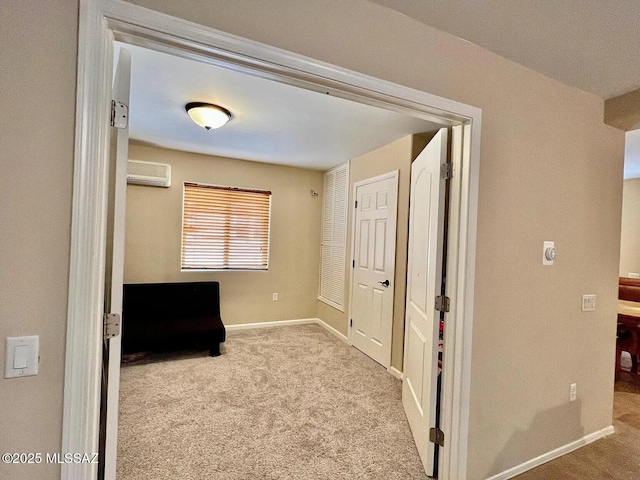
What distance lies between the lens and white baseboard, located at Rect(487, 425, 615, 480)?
1790mm

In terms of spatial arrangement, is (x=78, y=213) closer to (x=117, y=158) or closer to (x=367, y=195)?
(x=117, y=158)

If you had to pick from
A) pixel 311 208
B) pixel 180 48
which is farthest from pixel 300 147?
pixel 180 48

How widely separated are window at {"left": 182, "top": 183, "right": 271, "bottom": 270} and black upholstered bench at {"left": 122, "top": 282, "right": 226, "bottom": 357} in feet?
1.49

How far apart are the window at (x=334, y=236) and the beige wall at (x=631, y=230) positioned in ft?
15.6

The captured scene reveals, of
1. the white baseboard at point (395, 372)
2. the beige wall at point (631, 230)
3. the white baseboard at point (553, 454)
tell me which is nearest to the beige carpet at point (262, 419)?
the white baseboard at point (395, 372)

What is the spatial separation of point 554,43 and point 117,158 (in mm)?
2074

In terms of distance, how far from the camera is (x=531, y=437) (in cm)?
188

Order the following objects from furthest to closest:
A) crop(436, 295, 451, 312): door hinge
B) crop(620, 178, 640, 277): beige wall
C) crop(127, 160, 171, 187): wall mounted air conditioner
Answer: crop(620, 178, 640, 277): beige wall < crop(127, 160, 171, 187): wall mounted air conditioner < crop(436, 295, 451, 312): door hinge

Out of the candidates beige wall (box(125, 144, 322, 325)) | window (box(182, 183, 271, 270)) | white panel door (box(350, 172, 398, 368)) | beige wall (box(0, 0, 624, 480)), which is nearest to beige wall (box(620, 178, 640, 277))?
beige wall (box(0, 0, 624, 480))

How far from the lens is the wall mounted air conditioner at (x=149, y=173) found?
3764mm

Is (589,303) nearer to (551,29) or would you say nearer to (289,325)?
(551,29)

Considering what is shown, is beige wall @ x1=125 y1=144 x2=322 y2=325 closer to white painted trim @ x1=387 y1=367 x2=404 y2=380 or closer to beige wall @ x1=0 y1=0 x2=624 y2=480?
white painted trim @ x1=387 y1=367 x2=404 y2=380

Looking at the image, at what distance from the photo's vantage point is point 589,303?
2051 mm

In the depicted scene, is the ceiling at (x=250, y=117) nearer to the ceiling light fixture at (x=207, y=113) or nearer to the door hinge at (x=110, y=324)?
the ceiling light fixture at (x=207, y=113)
